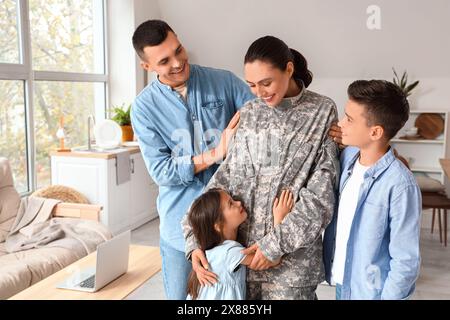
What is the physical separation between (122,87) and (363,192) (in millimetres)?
4352

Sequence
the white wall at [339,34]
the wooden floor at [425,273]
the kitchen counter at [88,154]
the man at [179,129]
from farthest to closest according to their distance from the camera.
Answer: the white wall at [339,34] → the kitchen counter at [88,154] → the wooden floor at [425,273] → the man at [179,129]

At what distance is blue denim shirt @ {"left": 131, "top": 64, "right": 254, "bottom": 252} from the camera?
1.63m

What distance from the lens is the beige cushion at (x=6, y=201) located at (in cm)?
327

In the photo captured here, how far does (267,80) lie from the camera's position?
1238 millimetres

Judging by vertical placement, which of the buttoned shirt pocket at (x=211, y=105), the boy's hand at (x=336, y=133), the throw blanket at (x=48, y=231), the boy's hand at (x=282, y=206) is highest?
the buttoned shirt pocket at (x=211, y=105)

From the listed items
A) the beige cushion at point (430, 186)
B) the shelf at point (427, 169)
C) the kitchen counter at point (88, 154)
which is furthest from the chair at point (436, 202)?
the kitchen counter at point (88, 154)

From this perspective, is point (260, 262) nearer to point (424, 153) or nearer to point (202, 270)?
point (202, 270)

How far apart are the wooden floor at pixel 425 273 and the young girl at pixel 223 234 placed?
1414mm

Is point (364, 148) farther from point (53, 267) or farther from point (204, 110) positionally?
point (53, 267)

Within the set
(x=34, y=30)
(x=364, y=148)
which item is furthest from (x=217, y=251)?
(x=34, y=30)

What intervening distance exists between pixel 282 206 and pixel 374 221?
23 cm

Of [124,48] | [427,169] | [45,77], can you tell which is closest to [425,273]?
[427,169]

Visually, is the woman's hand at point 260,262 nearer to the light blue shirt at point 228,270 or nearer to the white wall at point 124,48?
the light blue shirt at point 228,270

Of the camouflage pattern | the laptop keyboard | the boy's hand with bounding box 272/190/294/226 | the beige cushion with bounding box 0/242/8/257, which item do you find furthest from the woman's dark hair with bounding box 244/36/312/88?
the beige cushion with bounding box 0/242/8/257
